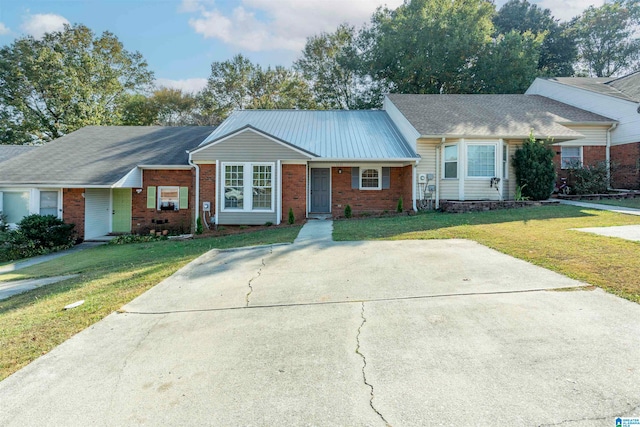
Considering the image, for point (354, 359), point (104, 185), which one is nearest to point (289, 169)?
point (104, 185)

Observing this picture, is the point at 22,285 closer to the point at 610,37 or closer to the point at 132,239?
the point at 132,239

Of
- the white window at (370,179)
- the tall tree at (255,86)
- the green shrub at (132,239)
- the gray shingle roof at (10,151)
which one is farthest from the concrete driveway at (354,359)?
the tall tree at (255,86)

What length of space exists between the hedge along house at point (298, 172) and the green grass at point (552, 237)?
3864 mm

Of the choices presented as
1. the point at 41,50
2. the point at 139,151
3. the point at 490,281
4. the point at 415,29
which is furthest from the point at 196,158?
the point at 41,50

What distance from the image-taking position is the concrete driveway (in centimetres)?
241

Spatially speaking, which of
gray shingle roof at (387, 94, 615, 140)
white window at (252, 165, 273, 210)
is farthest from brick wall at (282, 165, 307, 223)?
gray shingle roof at (387, 94, 615, 140)

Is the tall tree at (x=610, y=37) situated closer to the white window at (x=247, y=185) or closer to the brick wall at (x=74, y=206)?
the white window at (x=247, y=185)

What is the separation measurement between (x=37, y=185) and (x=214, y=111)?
21109mm

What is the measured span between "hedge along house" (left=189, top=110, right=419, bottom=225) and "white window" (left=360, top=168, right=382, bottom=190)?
1.7 inches

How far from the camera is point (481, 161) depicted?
45.5 feet

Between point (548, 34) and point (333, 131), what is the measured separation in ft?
90.1

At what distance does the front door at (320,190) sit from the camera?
1537 centimetres

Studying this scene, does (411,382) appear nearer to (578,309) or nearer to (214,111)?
(578,309)

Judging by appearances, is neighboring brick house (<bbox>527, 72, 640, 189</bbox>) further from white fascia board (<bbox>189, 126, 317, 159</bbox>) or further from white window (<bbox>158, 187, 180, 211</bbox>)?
white window (<bbox>158, 187, 180, 211</bbox>)
